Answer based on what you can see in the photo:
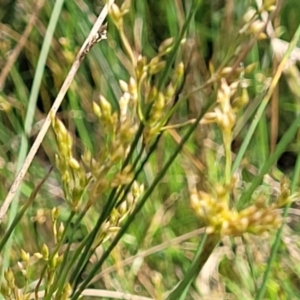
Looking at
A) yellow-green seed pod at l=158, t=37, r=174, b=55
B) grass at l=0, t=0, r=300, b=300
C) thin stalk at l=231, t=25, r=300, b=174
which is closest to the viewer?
yellow-green seed pod at l=158, t=37, r=174, b=55

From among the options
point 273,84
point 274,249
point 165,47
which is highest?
point 165,47

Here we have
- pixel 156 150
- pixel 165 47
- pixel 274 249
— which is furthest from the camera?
pixel 156 150

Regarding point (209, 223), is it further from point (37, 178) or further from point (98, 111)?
point (37, 178)

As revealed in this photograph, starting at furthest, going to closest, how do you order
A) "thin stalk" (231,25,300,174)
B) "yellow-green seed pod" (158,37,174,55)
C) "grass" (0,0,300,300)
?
"grass" (0,0,300,300) < "thin stalk" (231,25,300,174) < "yellow-green seed pod" (158,37,174,55)

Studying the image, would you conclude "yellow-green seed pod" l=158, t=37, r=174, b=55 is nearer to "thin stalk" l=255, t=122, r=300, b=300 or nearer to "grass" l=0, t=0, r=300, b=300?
"thin stalk" l=255, t=122, r=300, b=300

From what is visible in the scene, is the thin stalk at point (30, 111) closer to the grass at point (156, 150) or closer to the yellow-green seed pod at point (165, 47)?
the grass at point (156, 150)

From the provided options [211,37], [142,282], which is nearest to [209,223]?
[142,282]

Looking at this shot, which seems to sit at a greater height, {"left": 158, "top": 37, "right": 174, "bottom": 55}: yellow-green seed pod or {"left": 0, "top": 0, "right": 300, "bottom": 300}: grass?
{"left": 158, "top": 37, "right": 174, "bottom": 55}: yellow-green seed pod

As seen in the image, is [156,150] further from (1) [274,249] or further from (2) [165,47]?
(2) [165,47]

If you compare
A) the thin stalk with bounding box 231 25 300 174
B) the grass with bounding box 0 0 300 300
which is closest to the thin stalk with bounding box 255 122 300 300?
the thin stalk with bounding box 231 25 300 174

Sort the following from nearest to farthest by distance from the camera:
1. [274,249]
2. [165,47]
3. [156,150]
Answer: [165,47], [274,249], [156,150]

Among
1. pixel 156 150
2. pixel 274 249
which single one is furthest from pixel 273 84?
pixel 156 150
